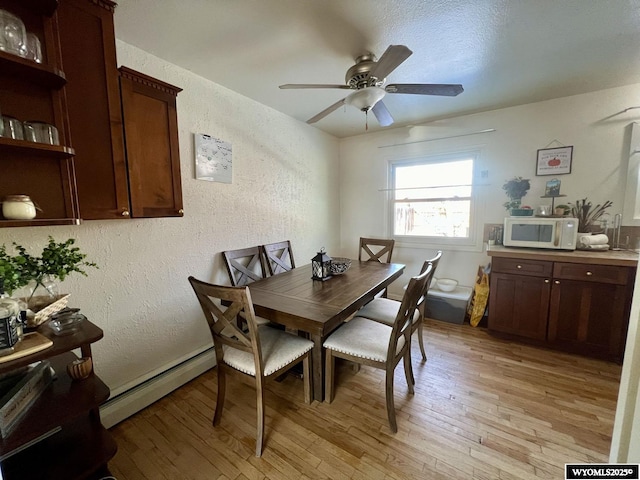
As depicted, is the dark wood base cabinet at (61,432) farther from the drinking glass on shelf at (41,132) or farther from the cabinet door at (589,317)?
the cabinet door at (589,317)

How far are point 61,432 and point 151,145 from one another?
1555 mm

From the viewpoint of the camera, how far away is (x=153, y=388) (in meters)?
1.78

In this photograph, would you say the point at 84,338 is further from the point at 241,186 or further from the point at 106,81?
the point at 241,186

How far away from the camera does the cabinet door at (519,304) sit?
2.34 m

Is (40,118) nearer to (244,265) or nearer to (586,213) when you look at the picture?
(244,265)

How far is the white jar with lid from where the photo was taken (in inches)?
39.9

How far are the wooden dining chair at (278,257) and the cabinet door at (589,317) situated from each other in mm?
2533

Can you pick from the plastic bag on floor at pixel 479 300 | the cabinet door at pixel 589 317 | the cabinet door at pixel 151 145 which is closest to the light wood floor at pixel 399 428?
the cabinet door at pixel 589 317

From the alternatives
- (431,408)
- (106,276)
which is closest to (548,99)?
(431,408)

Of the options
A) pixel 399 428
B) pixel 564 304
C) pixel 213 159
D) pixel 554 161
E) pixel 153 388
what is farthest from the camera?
pixel 554 161

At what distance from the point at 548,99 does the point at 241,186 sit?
3.20 metres

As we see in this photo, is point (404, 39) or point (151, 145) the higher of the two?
point (404, 39)

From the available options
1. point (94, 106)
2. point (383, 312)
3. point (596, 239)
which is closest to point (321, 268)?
point (383, 312)

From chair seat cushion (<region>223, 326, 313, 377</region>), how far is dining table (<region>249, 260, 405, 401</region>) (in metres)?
0.13
